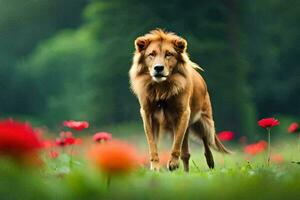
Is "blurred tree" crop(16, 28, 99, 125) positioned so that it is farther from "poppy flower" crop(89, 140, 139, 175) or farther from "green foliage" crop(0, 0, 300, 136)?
"poppy flower" crop(89, 140, 139, 175)

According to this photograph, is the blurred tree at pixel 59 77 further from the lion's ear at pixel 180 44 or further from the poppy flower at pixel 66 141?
the poppy flower at pixel 66 141

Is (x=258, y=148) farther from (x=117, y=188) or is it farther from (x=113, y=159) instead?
(x=113, y=159)

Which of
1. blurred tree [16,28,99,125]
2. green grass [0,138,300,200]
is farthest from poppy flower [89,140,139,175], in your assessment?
blurred tree [16,28,99,125]

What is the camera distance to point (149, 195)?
5.61ft

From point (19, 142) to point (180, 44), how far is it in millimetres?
4428

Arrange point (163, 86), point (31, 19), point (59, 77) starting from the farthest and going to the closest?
point (31, 19) → point (59, 77) → point (163, 86)

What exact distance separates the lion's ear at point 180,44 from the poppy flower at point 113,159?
171 inches

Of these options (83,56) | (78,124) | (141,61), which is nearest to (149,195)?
(78,124)

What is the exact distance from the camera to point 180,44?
601 centimetres

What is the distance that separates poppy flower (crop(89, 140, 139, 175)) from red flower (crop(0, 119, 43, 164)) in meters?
0.13

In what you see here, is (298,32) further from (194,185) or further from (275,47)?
(194,185)

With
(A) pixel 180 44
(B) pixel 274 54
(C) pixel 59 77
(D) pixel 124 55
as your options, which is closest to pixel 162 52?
(A) pixel 180 44

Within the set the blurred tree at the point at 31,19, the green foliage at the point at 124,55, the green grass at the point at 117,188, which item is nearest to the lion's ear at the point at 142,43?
the green grass at the point at 117,188

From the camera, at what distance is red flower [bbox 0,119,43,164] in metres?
1.64
